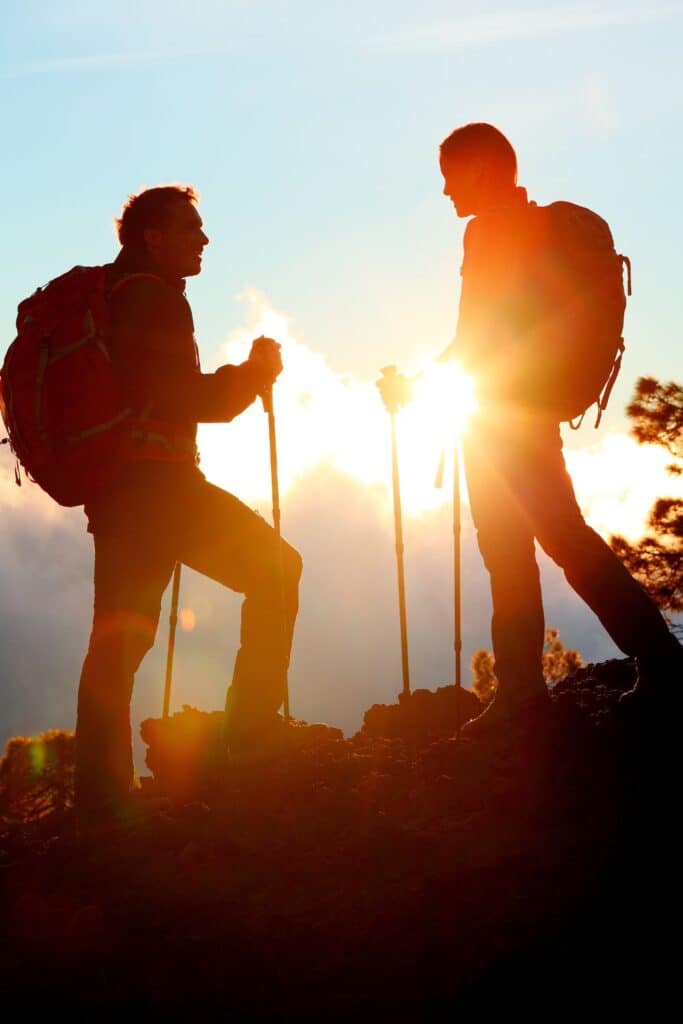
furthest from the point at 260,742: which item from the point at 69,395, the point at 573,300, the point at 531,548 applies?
the point at 573,300

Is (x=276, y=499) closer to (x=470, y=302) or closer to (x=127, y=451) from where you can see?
(x=127, y=451)

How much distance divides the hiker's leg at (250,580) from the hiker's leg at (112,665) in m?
0.33

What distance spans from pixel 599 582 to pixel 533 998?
2.19m

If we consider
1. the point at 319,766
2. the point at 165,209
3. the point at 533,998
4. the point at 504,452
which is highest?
the point at 165,209

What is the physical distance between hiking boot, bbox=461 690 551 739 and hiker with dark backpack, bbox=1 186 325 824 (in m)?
1.46

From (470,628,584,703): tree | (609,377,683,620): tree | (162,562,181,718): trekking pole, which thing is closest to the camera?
(162,562,181,718): trekking pole

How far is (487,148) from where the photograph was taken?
223 inches

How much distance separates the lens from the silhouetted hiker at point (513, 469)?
4.93 metres

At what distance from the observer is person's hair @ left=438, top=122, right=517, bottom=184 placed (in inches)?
223

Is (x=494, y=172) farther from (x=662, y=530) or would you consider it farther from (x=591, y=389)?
(x=662, y=530)

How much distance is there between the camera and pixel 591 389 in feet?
17.8

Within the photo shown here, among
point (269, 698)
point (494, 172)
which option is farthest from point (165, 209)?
point (269, 698)

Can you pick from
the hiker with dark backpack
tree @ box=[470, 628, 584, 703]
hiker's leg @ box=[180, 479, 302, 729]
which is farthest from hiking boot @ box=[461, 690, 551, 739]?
tree @ box=[470, 628, 584, 703]

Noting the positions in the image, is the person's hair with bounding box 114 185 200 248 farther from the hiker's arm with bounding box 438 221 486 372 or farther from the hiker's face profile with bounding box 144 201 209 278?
the hiker's arm with bounding box 438 221 486 372
